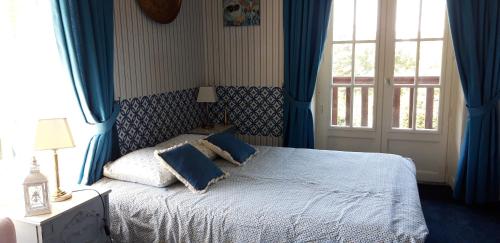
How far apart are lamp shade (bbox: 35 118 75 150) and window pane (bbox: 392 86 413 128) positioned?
10.2 ft

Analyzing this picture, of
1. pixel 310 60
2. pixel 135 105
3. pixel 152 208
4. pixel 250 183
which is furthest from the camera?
pixel 310 60

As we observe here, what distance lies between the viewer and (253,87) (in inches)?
160

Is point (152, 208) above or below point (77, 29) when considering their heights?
below

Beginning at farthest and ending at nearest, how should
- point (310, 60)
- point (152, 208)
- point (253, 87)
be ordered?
point (253, 87)
point (310, 60)
point (152, 208)

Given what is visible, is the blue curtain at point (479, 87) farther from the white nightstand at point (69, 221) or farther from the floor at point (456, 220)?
the white nightstand at point (69, 221)

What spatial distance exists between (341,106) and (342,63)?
0.45 meters

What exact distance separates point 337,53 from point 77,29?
253 cm

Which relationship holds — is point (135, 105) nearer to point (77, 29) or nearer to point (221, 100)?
point (77, 29)

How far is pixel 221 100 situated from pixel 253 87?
1.31 feet

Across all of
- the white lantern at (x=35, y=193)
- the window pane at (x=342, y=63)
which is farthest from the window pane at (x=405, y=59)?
the white lantern at (x=35, y=193)

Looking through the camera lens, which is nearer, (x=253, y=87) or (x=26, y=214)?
(x=26, y=214)

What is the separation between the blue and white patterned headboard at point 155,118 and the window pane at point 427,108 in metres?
2.26

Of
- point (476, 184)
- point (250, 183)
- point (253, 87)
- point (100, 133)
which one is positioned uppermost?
point (253, 87)

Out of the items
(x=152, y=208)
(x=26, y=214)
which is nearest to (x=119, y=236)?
(x=152, y=208)
